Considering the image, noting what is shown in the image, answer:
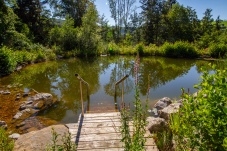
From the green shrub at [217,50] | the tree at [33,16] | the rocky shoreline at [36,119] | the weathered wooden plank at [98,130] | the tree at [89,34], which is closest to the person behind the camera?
the rocky shoreline at [36,119]

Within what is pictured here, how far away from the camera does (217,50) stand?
17484 millimetres

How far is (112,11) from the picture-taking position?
28.1 m

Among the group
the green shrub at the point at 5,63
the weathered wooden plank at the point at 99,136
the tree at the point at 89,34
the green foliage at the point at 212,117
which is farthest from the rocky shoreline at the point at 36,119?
the tree at the point at 89,34

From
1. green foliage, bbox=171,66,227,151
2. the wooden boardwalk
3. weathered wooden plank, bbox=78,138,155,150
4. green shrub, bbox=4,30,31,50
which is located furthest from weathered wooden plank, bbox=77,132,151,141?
green shrub, bbox=4,30,31,50

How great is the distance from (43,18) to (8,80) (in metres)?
15.2

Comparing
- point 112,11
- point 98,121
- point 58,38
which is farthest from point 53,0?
point 98,121

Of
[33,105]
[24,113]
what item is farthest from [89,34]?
[24,113]

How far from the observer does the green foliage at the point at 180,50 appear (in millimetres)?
18469

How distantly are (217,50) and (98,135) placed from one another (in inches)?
663

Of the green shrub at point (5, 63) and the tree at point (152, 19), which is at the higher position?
the tree at point (152, 19)

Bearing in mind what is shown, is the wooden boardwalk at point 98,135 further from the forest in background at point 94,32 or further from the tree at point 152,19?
the tree at point 152,19

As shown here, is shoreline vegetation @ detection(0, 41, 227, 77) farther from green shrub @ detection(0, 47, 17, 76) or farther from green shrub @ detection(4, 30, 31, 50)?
green shrub @ detection(0, 47, 17, 76)

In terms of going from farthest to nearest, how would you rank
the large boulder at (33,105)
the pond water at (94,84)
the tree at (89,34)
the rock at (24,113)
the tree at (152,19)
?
the tree at (152,19)
the tree at (89,34)
the pond water at (94,84)
the large boulder at (33,105)
the rock at (24,113)

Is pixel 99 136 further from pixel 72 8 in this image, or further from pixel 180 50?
pixel 72 8
